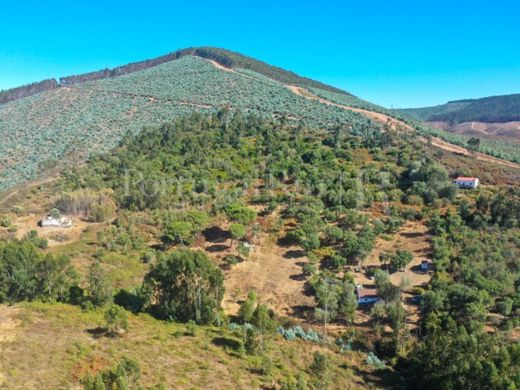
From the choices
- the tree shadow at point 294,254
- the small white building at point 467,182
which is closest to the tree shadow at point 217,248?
the tree shadow at point 294,254

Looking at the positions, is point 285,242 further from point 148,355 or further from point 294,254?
point 148,355

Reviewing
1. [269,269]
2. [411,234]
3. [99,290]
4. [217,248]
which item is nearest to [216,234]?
[217,248]

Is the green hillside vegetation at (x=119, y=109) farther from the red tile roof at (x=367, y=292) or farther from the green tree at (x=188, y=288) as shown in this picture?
the green tree at (x=188, y=288)

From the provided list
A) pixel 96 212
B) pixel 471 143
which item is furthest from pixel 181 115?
pixel 471 143

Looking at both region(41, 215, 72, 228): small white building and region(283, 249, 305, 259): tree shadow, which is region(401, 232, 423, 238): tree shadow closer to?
region(283, 249, 305, 259): tree shadow

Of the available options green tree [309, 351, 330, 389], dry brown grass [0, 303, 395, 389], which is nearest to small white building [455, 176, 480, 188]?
dry brown grass [0, 303, 395, 389]

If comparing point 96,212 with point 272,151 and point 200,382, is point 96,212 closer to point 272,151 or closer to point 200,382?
point 272,151
